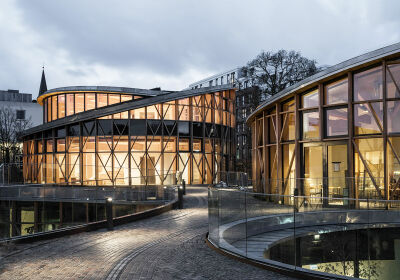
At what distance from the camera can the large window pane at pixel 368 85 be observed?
60.6 ft

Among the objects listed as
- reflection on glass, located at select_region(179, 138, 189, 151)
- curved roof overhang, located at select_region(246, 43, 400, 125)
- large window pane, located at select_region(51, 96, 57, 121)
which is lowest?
reflection on glass, located at select_region(179, 138, 189, 151)

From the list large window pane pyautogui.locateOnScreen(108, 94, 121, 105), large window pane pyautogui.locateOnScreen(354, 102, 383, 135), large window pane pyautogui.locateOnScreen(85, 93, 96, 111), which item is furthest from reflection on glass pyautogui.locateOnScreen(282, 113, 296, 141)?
large window pane pyautogui.locateOnScreen(85, 93, 96, 111)

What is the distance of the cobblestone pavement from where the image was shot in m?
9.34

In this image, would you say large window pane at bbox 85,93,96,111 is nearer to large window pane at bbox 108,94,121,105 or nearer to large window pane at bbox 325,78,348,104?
large window pane at bbox 108,94,121,105

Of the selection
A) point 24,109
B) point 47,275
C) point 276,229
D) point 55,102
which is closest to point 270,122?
point 276,229

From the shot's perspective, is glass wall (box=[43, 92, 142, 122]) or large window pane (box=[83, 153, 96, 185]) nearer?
large window pane (box=[83, 153, 96, 185])

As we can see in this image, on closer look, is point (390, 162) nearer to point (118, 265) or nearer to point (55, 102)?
point (118, 265)

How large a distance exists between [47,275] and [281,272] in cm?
506

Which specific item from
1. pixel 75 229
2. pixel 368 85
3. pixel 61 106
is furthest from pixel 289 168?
pixel 61 106

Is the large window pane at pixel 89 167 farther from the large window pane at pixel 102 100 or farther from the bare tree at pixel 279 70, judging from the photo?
the bare tree at pixel 279 70

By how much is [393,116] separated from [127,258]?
12953 millimetres

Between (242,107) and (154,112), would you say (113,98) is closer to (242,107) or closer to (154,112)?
(154,112)

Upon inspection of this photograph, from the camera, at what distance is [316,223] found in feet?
38.7

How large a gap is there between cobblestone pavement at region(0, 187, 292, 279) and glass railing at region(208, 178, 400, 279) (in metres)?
0.77
